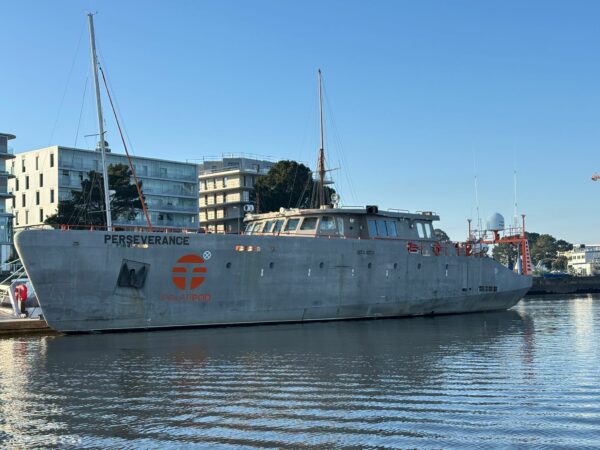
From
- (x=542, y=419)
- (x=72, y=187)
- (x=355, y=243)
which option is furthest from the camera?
(x=72, y=187)

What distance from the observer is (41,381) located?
1543cm

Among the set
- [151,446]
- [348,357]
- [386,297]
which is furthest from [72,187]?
[151,446]

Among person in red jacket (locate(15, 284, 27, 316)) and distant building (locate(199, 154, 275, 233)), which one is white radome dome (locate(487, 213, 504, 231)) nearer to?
person in red jacket (locate(15, 284, 27, 316))

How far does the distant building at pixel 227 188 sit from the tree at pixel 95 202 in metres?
38.5

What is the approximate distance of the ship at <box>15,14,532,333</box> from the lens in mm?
25422

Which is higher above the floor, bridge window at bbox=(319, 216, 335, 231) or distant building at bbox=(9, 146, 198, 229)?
distant building at bbox=(9, 146, 198, 229)

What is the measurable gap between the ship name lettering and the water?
400cm

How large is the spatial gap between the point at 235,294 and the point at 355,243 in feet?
22.2

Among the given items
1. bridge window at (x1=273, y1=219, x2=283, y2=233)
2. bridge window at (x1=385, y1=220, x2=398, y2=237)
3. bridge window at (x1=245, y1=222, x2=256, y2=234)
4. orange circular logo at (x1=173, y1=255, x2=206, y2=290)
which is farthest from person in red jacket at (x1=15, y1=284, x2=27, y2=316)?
bridge window at (x1=385, y1=220, x2=398, y2=237)

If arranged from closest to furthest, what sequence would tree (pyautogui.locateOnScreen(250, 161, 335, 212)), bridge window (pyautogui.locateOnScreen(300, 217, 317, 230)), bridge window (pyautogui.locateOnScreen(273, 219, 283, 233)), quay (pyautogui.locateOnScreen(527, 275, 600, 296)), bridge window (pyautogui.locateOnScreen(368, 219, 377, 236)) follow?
bridge window (pyautogui.locateOnScreen(300, 217, 317, 230))
bridge window (pyautogui.locateOnScreen(273, 219, 283, 233))
bridge window (pyautogui.locateOnScreen(368, 219, 377, 236))
tree (pyautogui.locateOnScreen(250, 161, 335, 212))
quay (pyautogui.locateOnScreen(527, 275, 600, 296))

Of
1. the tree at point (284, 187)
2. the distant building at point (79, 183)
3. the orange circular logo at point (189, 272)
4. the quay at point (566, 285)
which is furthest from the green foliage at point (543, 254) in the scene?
the orange circular logo at point (189, 272)

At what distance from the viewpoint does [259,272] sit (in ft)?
96.0

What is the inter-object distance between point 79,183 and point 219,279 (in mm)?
64955

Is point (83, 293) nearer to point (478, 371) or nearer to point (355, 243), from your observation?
point (355, 243)
